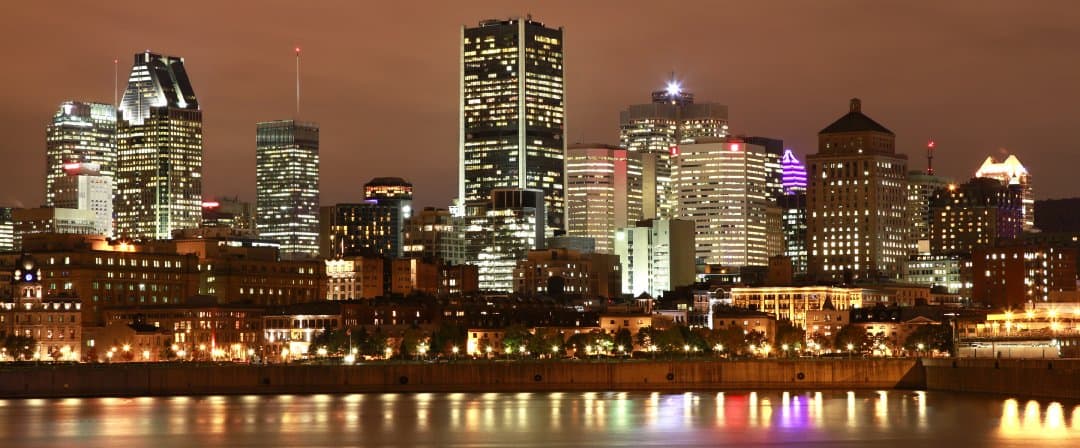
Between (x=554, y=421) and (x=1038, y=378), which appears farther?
(x=1038, y=378)

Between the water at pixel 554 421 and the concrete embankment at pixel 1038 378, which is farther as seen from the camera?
the concrete embankment at pixel 1038 378

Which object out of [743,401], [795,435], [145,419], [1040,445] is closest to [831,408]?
[743,401]

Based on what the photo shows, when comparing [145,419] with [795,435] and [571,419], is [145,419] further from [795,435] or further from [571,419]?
[795,435]

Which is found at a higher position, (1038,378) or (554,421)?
(1038,378)

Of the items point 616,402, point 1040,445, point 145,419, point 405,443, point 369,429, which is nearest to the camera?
point 1040,445

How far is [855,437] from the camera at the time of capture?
143 meters

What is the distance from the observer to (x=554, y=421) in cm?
16075

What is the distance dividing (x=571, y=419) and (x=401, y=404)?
1171 inches

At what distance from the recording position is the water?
5600 inches

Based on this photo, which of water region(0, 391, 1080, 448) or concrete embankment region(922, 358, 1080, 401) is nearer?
water region(0, 391, 1080, 448)

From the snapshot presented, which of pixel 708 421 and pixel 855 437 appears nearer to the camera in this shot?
pixel 855 437

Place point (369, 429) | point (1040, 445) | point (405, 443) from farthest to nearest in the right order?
1. point (369, 429)
2. point (405, 443)
3. point (1040, 445)

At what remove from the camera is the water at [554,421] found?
142 m

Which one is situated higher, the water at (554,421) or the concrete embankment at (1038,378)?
the concrete embankment at (1038,378)
